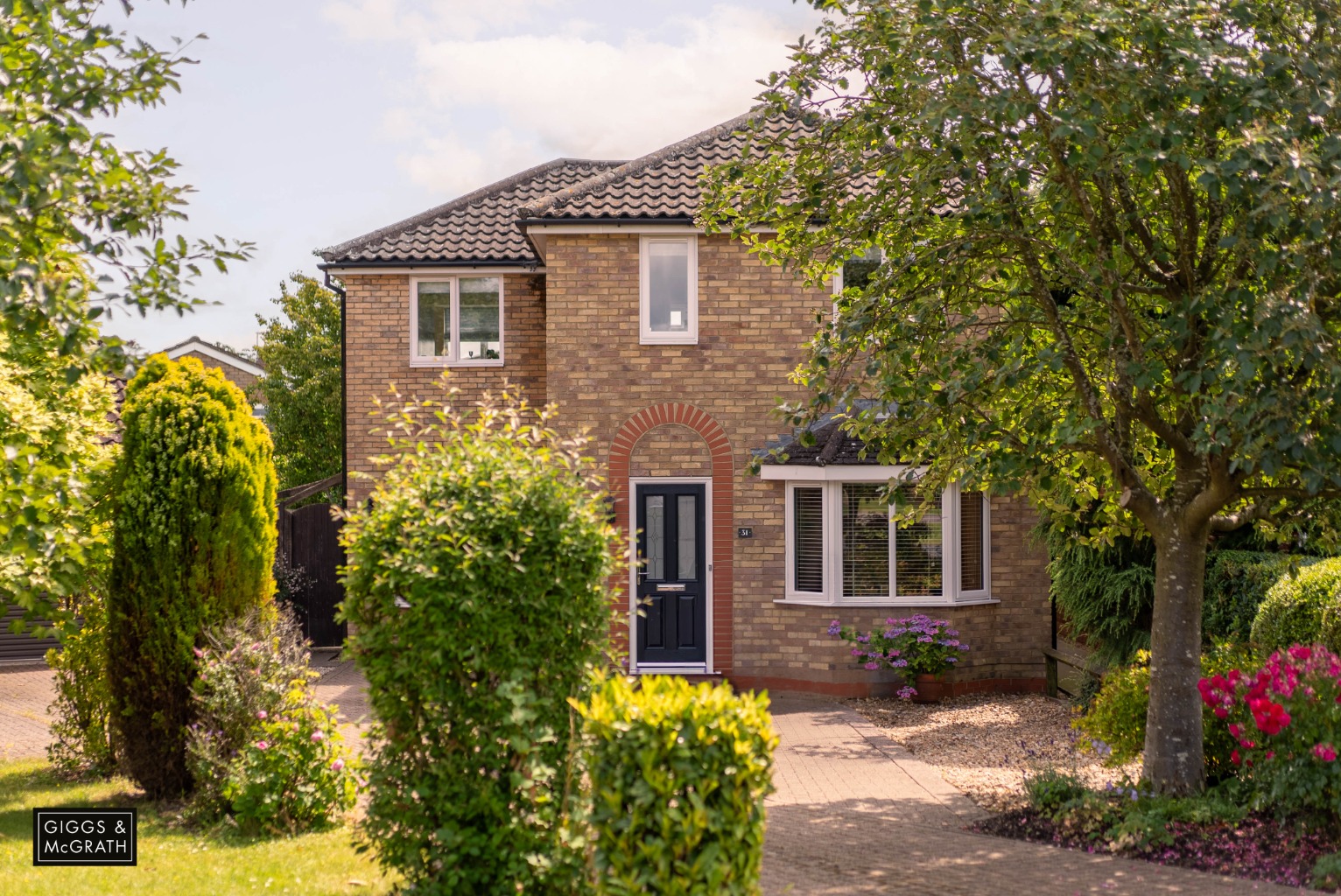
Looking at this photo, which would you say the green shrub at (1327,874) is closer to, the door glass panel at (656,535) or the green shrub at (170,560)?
the green shrub at (170,560)

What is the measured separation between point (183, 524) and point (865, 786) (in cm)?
609

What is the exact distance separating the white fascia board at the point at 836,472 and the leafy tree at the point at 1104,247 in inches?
173

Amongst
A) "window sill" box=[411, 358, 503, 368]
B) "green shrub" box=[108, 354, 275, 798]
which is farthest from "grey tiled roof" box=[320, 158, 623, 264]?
"green shrub" box=[108, 354, 275, 798]

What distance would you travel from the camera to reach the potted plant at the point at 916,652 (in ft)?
47.1

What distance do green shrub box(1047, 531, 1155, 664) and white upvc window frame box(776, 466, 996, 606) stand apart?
1.77m

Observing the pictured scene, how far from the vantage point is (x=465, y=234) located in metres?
18.0

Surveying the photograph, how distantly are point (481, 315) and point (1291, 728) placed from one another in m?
12.9

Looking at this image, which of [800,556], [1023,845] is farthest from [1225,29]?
[800,556]

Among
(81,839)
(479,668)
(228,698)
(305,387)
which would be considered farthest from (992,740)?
(305,387)

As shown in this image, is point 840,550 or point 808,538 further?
point 808,538

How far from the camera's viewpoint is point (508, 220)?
18.4m

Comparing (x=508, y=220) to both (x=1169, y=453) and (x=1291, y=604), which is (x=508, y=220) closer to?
(x=1169, y=453)

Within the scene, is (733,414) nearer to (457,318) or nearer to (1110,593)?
(457,318)

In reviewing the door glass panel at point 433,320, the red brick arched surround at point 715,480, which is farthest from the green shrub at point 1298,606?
the door glass panel at point 433,320
